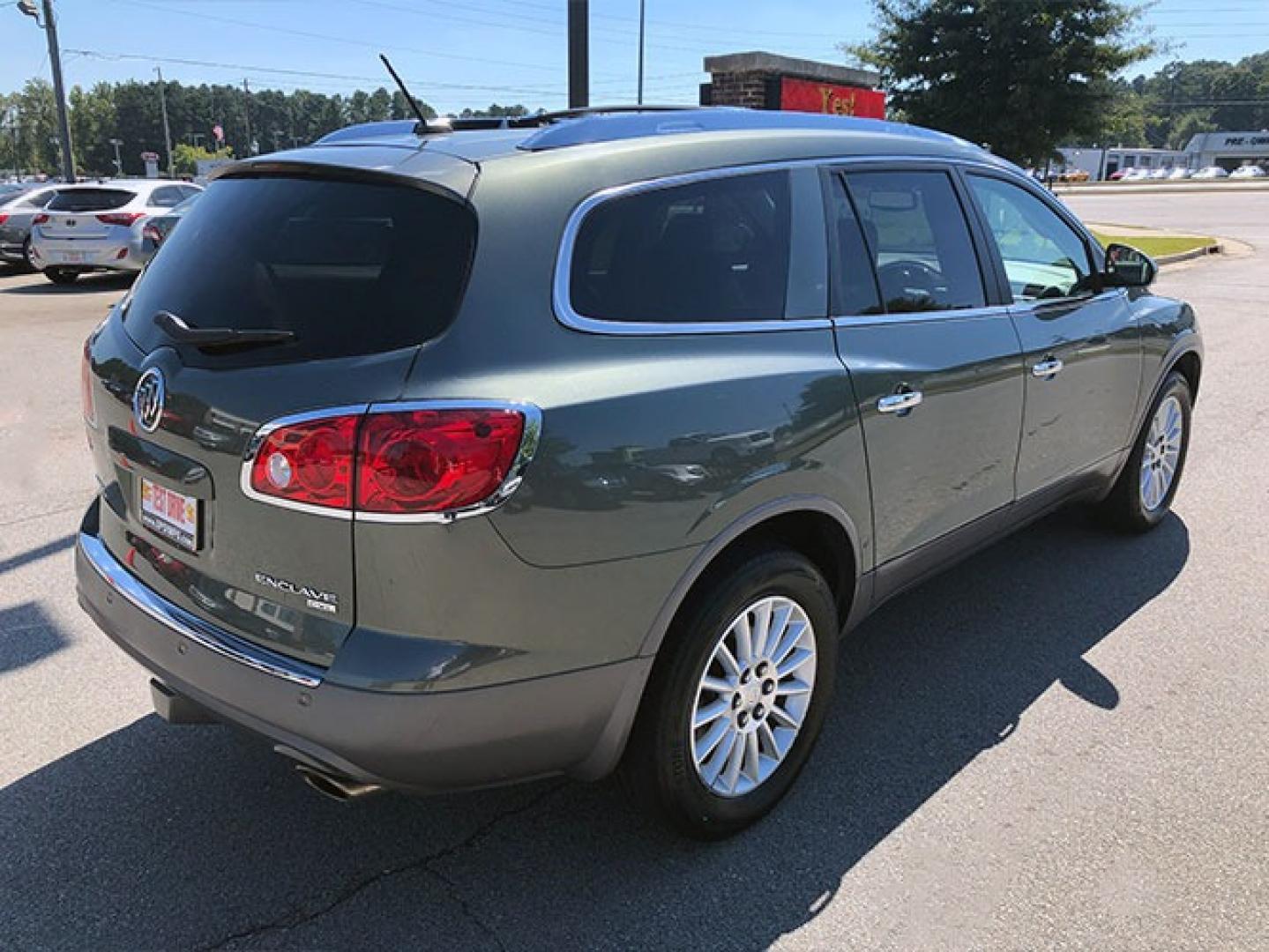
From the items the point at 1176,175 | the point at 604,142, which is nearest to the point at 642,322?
the point at 604,142

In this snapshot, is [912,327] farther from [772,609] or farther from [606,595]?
[606,595]

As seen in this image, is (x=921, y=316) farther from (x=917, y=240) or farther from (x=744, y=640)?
(x=744, y=640)

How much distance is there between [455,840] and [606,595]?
0.95 meters

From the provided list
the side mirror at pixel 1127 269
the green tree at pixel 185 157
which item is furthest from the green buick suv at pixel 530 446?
the green tree at pixel 185 157

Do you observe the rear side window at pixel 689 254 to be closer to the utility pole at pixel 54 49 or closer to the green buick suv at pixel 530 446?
the green buick suv at pixel 530 446

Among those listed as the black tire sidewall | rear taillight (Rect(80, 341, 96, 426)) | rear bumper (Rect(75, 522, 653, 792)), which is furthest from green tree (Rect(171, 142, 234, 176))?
the black tire sidewall

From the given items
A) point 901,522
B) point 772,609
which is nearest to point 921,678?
point 901,522

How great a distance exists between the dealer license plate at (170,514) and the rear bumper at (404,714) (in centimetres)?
18

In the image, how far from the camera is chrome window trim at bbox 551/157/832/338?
7.41 feet

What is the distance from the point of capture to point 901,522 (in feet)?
10.2

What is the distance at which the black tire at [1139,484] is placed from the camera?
4648 mm

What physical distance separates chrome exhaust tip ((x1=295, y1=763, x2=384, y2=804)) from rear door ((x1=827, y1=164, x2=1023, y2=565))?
1.59m

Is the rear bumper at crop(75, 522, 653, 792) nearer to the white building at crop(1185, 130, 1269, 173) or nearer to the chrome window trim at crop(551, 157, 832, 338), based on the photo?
the chrome window trim at crop(551, 157, 832, 338)

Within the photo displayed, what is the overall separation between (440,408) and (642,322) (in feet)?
1.95
